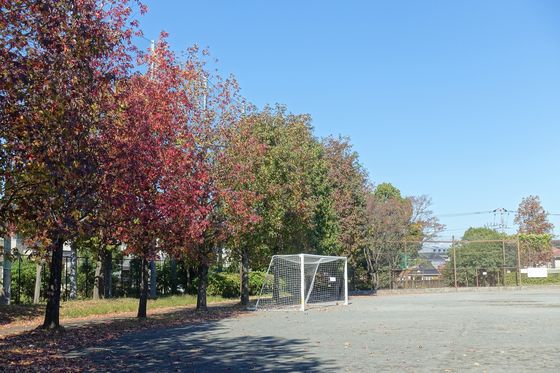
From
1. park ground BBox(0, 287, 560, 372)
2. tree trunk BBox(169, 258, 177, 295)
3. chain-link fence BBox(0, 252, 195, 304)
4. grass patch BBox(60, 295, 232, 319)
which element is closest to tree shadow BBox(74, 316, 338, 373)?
park ground BBox(0, 287, 560, 372)

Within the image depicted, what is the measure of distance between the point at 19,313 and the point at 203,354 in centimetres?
1034

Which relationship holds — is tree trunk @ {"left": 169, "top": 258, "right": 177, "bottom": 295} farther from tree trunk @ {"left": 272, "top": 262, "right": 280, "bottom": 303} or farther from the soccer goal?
tree trunk @ {"left": 272, "top": 262, "right": 280, "bottom": 303}

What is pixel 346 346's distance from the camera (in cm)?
1209

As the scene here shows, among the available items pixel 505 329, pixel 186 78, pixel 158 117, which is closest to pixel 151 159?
pixel 158 117

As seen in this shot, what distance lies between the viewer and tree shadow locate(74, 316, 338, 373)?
9.54 m

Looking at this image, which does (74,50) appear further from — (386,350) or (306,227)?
(306,227)

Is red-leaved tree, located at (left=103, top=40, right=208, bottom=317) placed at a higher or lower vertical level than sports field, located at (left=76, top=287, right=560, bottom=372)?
higher

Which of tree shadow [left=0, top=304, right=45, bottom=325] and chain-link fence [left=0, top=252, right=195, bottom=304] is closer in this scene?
tree shadow [left=0, top=304, right=45, bottom=325]

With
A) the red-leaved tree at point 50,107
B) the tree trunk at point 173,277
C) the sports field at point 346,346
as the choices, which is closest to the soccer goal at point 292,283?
the sports field at point 346,346

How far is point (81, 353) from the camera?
11383mm

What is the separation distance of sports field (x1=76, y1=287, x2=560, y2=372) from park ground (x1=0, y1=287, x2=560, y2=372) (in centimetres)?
2

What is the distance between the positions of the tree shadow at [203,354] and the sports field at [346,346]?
0.02 metres

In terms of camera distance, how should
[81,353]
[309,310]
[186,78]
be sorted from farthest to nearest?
[309,310], [186,78], [81,353]

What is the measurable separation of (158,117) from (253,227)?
6529mm
